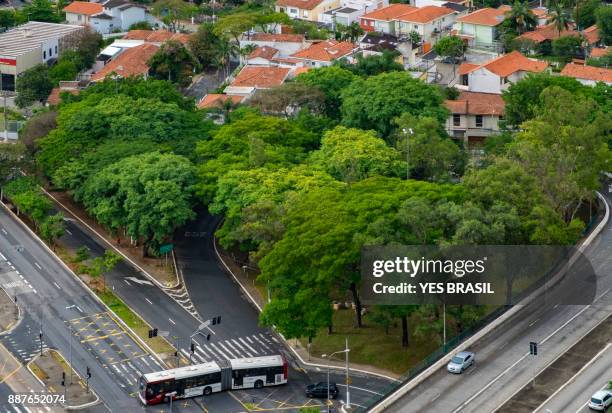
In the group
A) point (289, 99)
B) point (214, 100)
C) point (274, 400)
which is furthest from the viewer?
point (214, 100)

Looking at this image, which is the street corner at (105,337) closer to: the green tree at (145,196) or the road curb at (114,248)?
the road curb at (114,248)

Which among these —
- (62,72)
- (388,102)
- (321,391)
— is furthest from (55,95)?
(321,391)

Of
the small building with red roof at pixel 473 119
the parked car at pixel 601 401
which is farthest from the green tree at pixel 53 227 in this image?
the parked car at pixel 601 401

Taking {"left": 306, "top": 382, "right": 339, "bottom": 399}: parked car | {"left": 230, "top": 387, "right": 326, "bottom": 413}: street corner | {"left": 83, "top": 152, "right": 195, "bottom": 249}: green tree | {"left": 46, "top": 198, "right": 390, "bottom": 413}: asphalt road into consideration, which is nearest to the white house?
{"left": 46, "top": 198, "right": 390, "bottom": 413}: asphalt road

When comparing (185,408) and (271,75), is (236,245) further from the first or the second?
(271,75)

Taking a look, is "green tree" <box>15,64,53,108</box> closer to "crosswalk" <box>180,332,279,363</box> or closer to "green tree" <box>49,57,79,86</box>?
"green tree" <box>49,57,79,86</box>

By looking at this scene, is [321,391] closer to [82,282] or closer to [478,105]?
[82,282]
